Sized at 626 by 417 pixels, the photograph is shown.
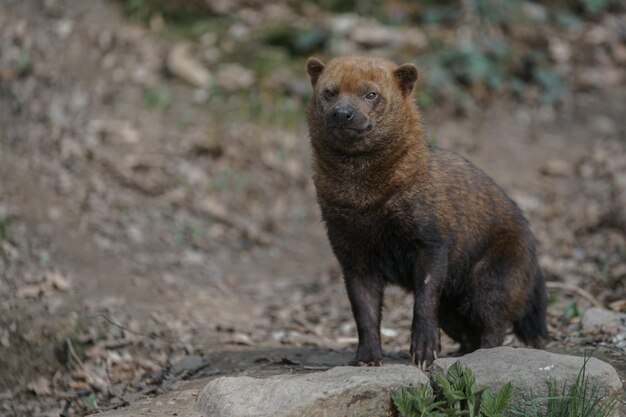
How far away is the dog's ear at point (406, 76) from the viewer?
591 cm

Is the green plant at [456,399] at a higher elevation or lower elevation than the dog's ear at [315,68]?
lower

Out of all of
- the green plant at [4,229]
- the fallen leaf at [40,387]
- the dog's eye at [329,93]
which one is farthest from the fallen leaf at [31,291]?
the dog's eye at [329,93]

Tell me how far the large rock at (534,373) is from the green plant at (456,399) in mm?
106

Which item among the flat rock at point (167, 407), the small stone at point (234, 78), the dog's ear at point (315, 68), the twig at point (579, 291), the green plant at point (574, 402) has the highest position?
the dog's ear at point (315, 68)

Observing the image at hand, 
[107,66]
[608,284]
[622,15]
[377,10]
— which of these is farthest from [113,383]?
[622,15]

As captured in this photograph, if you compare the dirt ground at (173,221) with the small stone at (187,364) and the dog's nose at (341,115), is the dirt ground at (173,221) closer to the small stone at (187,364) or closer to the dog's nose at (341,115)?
the small stone at (187,364)

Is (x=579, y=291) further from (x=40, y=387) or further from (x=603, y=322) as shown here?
(x=40, y=387)

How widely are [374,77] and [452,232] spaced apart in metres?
1.11

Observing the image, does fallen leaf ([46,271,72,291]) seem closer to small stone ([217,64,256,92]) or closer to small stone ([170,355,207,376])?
small stone ([170,355,207,376])

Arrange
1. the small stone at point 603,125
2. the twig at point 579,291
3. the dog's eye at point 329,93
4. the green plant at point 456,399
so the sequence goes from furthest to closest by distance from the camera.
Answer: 1. the small stone at point 603,125
2. the twig at point 579,291
3. the dog's eye at point 329,93
4. the green plant at point 456,399

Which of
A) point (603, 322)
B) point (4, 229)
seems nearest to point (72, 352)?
point (4, 229)

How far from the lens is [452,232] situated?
5.74 m

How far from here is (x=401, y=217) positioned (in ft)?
18.2

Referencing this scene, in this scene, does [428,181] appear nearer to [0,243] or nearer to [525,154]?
[0,243]
